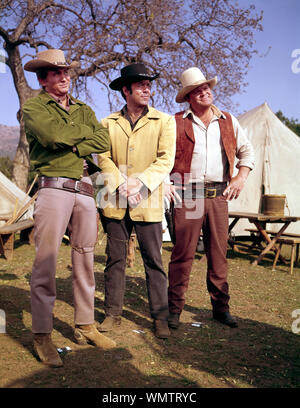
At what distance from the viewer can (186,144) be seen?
390cm

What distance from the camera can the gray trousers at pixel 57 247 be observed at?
2945mm

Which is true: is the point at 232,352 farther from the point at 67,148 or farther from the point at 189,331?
the point at 67,148

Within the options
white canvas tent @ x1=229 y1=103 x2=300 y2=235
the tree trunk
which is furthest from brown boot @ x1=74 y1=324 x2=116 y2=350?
the tree trunk

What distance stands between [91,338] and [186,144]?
1.94m

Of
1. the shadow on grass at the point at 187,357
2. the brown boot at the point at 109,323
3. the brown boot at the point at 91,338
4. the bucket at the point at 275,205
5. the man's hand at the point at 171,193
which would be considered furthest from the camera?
the bucket at the point at 275,205

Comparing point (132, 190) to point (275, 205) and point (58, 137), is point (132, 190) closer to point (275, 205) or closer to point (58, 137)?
point (58, 137)

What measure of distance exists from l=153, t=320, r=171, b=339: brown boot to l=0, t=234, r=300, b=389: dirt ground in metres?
0.06

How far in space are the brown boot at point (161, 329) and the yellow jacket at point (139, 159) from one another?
93 centimetres

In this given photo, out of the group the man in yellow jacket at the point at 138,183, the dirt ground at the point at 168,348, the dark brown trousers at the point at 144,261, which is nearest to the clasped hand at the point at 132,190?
Result: the man in yellow jacket at the point at 138,183

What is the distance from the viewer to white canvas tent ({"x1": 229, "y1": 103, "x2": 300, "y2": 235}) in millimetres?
10211

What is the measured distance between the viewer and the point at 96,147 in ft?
10.5

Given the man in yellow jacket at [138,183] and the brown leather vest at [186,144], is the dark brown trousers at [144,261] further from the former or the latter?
the brown leather vest at [186,144]

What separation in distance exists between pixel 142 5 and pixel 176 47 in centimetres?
176
